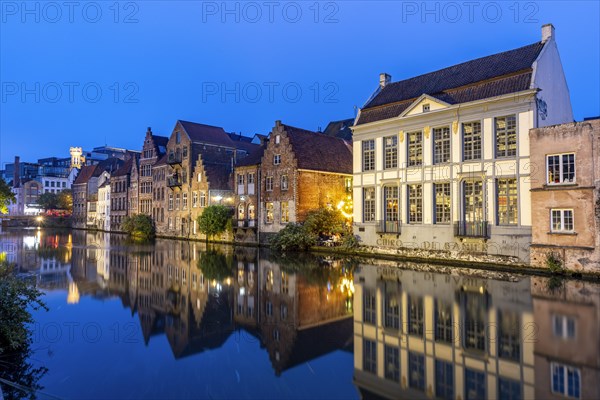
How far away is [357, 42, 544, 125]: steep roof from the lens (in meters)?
23.2

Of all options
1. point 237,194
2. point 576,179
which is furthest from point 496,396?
point 237,194

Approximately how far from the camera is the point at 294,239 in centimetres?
3241

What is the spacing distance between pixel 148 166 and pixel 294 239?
35.8 m

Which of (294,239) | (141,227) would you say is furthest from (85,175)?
(294,239)

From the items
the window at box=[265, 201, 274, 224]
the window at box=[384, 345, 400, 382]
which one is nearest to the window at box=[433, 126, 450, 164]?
the window at box=[265, 201, 274, 224]

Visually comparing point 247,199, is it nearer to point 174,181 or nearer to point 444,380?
point 174,181

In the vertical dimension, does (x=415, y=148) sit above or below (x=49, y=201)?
above

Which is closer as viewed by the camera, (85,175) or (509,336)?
(509,336)

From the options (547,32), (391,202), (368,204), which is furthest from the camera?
(368,204)

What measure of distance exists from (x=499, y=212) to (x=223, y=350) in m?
18.9

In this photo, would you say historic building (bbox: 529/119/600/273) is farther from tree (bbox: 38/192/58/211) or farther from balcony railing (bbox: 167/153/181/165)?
tree (bbox: 38/192/58/211)

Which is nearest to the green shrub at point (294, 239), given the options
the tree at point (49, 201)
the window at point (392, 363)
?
the window at point (392, 363)

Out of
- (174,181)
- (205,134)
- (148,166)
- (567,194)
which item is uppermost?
(205,134)

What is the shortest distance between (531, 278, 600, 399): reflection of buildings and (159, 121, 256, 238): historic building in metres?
36.7
